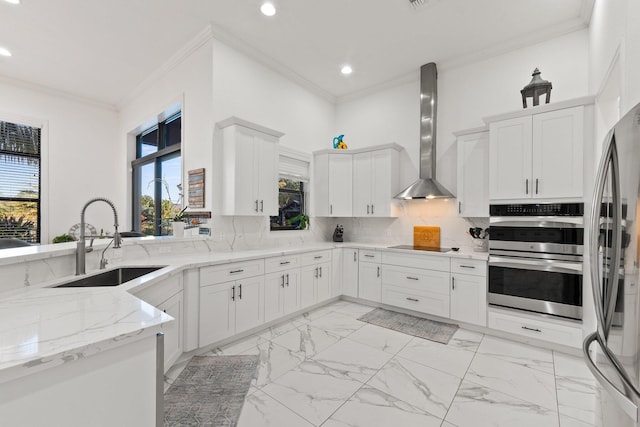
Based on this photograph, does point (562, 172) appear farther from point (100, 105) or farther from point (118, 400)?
point (100, 105)

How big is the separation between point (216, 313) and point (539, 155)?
3.59 m

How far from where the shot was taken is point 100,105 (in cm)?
532

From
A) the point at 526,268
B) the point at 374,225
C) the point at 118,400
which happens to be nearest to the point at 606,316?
the point at 118,400

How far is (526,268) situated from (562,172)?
1013 mm

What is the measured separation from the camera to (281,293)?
3375mm

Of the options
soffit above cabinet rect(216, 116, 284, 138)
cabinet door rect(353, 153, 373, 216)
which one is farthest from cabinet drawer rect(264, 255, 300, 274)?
soffit above cabinet rect(216, 116, 284, 138)

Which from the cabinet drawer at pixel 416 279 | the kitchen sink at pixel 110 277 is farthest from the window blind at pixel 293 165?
the kitchen sink at pixel 110 277

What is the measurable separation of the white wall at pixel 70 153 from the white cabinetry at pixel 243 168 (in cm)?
325

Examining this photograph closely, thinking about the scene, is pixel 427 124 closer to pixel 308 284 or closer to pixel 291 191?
pixel 291 191

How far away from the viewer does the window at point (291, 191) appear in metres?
4.35

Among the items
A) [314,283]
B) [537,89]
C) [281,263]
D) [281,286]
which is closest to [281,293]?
[281,286]

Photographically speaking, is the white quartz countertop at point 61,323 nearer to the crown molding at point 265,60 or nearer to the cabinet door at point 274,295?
the cabinet door at point 274,295

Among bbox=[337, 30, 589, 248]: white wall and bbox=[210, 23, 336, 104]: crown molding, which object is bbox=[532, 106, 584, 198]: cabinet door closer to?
bbox=[337, 30, 589, 248]: white wall

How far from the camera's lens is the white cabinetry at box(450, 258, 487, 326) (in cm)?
318
